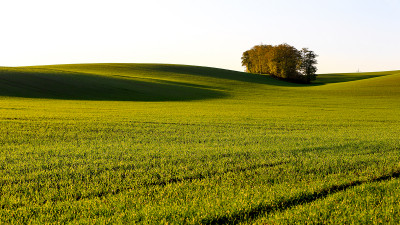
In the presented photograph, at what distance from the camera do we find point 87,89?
42438mm

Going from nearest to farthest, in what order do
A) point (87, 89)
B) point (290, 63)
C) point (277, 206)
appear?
point (277, 206)
point (87, 89)
point (290, 63)

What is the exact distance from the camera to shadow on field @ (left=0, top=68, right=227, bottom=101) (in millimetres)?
37981

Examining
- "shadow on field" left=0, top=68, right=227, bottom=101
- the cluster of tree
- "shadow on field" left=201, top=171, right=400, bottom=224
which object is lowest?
"shadow on field" left=201, top=171, right=400, bottom=224

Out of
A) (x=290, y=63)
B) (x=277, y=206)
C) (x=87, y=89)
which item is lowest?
(x=277, y=206)

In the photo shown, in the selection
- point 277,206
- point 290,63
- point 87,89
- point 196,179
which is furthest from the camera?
point 290,63

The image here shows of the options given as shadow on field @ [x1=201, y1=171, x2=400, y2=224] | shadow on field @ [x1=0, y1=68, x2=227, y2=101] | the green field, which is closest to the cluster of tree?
shadow on field @ [x1=0, y1=68, x2=227, y2=101]

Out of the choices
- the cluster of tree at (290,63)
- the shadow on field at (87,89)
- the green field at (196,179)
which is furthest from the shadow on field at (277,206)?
the cluster of tree at (290,63)

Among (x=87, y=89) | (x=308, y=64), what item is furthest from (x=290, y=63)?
(x=87, y=89)

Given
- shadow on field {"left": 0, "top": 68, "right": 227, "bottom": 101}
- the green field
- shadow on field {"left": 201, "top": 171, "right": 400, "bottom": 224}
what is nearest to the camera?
shadow on field {"left": 201, "top": 171, "right": 400, "bottom": 224}

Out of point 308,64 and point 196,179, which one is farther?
point 308,64

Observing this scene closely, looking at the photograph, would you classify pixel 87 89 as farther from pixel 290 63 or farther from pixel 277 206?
pixel 290 63

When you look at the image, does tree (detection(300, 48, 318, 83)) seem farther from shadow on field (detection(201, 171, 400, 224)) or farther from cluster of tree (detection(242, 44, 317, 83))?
shadow on field (detection(201, 171, 400, 224))

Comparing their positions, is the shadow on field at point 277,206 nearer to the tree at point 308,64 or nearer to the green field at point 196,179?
→ the green field at point 196,179

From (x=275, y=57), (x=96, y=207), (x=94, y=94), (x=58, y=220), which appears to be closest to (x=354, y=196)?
(x=96, y=207)
